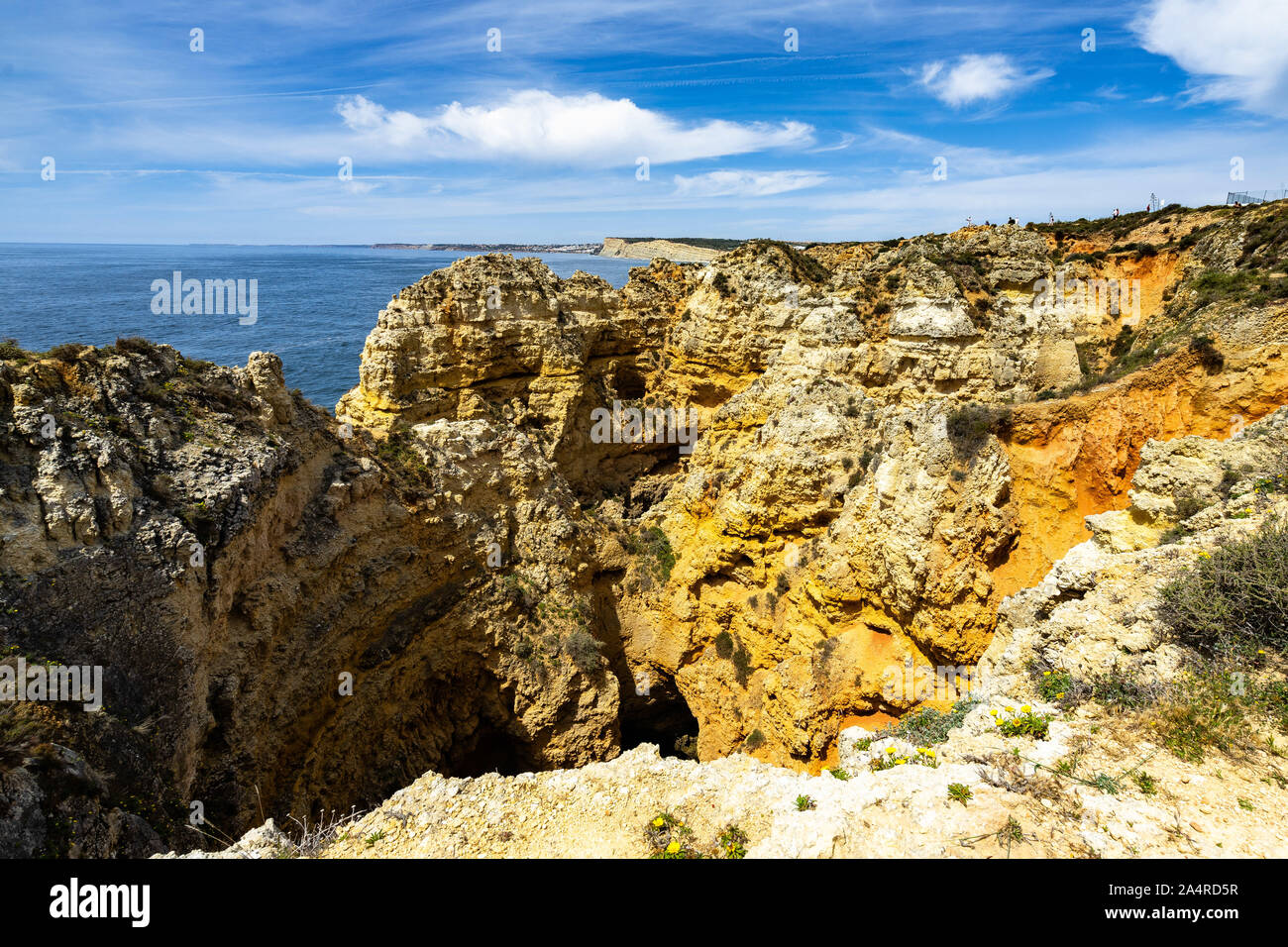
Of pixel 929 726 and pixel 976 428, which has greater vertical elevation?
pixel 976 428

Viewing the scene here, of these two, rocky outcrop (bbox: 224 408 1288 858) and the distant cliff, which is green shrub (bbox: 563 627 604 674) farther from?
the distant cliff

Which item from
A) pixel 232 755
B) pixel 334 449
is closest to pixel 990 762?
pixel 232 755

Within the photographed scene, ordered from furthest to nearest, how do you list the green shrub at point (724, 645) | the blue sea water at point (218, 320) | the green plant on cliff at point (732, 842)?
the blue sea water at point (218, 320) < the green shrub at point (724, 645) < the green plant on cliff at point (732, 842)

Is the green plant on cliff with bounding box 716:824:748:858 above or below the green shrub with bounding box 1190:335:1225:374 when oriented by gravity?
below

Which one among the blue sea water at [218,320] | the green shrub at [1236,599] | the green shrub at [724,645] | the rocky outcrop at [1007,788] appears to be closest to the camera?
the rocky outcrop at [1007,788]

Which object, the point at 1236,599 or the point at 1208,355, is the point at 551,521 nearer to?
the point at 1236,599

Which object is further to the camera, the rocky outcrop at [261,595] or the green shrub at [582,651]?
the green shrub at [582,651]

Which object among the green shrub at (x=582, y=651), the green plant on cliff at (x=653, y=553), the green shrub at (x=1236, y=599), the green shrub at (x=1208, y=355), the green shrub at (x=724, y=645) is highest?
the green shrub at (x=1208, y=355)

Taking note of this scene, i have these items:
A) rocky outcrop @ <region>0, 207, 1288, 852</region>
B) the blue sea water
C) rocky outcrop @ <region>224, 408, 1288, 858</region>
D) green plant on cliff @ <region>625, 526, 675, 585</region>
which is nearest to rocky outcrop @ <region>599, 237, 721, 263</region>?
the blue sea water

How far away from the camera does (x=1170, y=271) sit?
28.1m

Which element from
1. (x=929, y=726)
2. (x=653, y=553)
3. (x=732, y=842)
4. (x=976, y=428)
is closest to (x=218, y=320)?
(x=653, y=553)

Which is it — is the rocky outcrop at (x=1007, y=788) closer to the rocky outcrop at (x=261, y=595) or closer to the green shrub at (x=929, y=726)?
the green shrub at (x=929, y=726)

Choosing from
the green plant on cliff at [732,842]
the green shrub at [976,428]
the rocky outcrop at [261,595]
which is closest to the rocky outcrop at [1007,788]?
the green plant on cliff at [732,842]

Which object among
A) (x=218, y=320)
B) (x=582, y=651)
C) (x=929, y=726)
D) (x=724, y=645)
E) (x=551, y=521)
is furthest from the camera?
(x=218, y=320)
